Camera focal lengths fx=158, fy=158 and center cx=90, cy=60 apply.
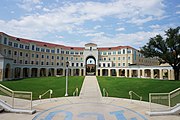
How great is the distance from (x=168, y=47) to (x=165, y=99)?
30.9 meters

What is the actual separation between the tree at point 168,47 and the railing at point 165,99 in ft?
93.2

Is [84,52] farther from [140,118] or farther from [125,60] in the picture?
[140,118]

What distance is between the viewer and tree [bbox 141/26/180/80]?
121 ft

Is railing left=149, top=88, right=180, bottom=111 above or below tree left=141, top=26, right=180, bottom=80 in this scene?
below

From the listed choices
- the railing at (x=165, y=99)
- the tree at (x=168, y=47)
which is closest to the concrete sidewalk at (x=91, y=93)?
the railing at (x=165, y=99)

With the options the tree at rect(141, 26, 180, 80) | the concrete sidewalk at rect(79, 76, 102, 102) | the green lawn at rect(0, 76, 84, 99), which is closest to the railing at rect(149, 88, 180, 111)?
the concrete sidewalk at rect(79, 76, 102, 102)

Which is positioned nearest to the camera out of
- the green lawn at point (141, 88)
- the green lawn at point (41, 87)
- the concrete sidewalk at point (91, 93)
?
the concrete sidewalk at point (91, 93)

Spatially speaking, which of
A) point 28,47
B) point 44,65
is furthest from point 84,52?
point 28,47

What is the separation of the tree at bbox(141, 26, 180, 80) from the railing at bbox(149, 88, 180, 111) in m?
28.4

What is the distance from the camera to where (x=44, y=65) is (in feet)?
207

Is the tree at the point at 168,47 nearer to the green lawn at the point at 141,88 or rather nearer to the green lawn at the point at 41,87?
the green lawn at the point at 141,88

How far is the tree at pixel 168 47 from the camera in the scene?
3691cm

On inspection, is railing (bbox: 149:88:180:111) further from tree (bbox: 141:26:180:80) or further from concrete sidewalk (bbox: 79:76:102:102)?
tree (bbox: 141:26:180:80)

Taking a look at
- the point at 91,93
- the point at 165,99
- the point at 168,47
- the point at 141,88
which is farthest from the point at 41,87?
the point at 168,47
